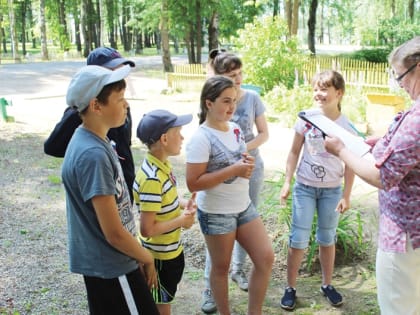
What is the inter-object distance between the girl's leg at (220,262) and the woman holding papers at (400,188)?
2.93ft

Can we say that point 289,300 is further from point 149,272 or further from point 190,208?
point 149,272

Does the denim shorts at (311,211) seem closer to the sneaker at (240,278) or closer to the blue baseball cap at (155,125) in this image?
the sneaker at (240,278)

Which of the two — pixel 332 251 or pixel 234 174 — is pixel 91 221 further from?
pixel 332 251

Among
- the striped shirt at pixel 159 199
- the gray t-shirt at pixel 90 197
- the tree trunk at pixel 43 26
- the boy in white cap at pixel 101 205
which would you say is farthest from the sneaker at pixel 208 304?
the tree trunk at pixel 43 26

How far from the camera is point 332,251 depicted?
3.32m

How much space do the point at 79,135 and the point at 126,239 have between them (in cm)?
47

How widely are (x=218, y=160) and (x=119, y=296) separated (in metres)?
1.04

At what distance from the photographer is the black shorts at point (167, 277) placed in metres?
2.45

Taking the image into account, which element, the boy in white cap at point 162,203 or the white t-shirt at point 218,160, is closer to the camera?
the boy in white cap at point 162,203

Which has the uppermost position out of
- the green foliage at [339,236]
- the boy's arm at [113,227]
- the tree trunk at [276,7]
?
the tree trunk at [276,7]

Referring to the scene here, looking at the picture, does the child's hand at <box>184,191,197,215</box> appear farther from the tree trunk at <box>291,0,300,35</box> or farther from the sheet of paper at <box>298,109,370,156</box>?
the tree trunk at <box>291,0,300,35</box>

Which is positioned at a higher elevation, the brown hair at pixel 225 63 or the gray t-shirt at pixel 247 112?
the brown hair at pixel 225 63

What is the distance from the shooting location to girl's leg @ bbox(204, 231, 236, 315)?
9.02 feet

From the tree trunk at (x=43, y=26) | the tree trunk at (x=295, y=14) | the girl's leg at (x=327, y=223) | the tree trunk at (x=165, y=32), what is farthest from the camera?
the tree trunk at (x=43, y=26)
